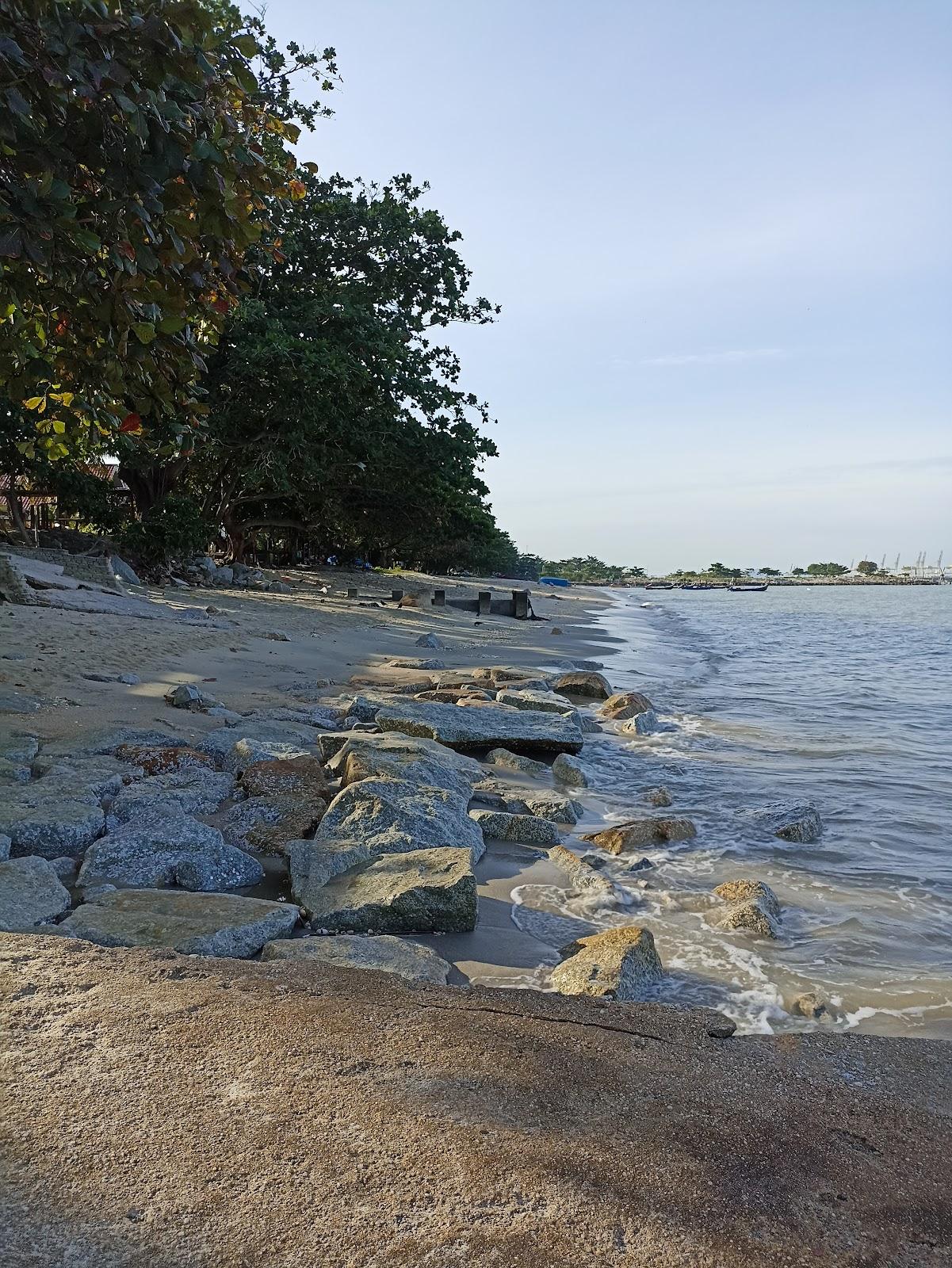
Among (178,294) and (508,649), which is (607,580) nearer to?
(508,649)

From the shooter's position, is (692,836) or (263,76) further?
(263,76)

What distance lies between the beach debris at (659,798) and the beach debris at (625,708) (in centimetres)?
281

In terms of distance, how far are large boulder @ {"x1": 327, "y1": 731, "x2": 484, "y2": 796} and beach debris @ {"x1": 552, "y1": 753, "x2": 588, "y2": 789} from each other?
0.81m

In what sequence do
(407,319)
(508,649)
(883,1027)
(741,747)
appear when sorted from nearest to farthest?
(883,1027), (741,747), (508,649), (407,319)

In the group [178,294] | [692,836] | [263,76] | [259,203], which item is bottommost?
[692,836]

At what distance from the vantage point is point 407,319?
20344 mm

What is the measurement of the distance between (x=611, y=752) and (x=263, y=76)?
15.7 metres

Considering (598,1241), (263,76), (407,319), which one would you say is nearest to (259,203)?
(598,1241)

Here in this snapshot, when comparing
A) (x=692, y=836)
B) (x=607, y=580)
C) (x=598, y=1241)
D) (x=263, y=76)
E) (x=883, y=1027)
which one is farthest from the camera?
(x=607, y=580)

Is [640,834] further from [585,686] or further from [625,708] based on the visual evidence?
[585,686]

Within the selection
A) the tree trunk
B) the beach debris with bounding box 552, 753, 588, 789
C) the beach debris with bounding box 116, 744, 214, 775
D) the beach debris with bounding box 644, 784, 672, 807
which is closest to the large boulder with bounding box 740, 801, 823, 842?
the beach debris with bounding box 644, 784, 672, 807

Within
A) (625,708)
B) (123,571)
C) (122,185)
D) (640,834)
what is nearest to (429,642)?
(625,708)

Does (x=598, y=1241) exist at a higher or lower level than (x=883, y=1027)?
higher

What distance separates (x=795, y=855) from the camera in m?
4.90
